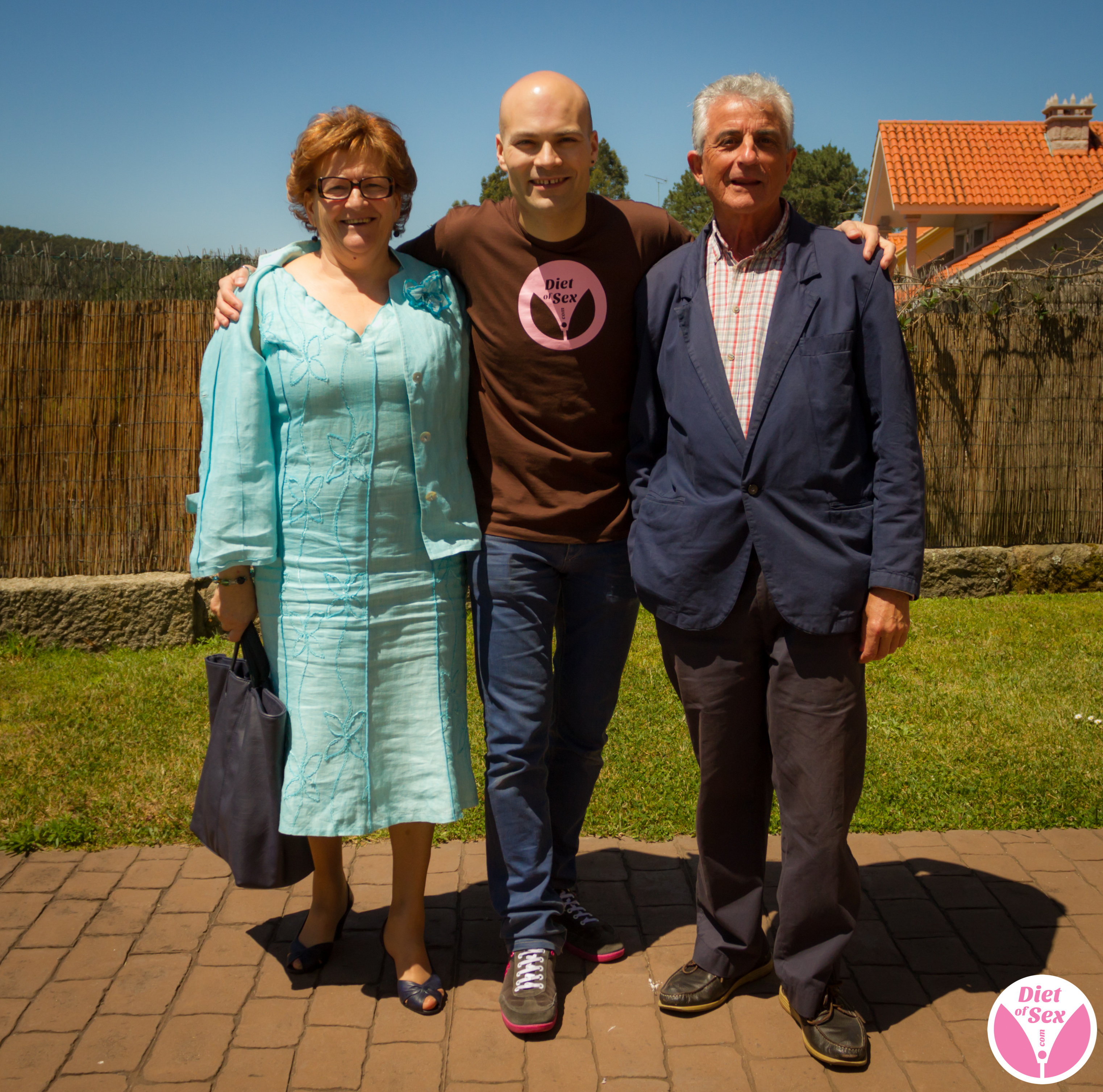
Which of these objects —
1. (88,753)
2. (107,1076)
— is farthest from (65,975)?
(88,753)

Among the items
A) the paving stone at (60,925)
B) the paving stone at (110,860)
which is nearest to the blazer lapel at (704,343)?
the paving stone at (60,925)

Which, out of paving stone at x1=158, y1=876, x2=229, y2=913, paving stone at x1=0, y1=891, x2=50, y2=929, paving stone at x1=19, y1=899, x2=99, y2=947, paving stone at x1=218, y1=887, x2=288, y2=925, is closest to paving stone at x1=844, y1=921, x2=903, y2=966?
paving stone at x1=218, y1=887, x2=288, y2=925

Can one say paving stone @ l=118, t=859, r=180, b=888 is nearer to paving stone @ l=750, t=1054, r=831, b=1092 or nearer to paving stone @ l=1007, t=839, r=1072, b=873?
paving stone @ l=750, t=1054, r=831, b=1092

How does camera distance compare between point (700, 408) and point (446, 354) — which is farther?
point (446, 354)

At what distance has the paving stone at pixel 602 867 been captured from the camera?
11.2ft

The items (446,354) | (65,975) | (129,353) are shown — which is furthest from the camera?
(129,353)

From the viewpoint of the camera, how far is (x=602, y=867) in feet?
11.5

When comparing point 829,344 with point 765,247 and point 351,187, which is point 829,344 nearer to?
point 765,247

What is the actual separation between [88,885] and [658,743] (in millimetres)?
2370

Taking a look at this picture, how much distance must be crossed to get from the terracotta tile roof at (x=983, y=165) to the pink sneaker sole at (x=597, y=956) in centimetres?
2013

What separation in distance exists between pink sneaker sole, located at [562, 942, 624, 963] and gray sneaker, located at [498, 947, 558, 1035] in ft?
0.61

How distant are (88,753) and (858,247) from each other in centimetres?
375

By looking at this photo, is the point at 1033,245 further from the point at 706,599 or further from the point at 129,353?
the point at 706,599

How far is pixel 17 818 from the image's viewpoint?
3.79 metres
